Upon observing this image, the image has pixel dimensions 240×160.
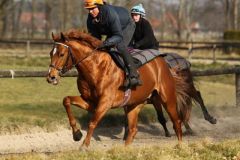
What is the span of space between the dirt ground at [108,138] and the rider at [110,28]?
116 cm

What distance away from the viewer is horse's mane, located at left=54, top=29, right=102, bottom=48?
7.66m

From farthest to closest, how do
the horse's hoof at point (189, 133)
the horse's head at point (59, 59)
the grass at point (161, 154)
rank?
the horse's hoof at point (189, 133) < the horse's head at point (59, 59) < the grass at point (161, 154)

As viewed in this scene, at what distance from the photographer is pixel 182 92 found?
32.3 ft

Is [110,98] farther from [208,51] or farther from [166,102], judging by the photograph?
[208,51]

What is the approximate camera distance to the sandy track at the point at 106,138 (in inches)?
359

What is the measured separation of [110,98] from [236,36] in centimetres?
3480

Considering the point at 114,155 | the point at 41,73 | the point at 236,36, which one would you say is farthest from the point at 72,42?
the point at 236,36

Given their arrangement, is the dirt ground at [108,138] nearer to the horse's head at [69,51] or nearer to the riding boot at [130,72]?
the riding boot at [130,72]

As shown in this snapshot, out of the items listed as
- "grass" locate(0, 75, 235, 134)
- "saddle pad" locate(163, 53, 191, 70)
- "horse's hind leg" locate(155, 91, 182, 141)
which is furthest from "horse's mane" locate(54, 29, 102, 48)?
"grass" locate(0, 75, 235, 134)

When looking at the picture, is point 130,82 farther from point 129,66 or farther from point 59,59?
point 59,59

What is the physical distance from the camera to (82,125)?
10453mm

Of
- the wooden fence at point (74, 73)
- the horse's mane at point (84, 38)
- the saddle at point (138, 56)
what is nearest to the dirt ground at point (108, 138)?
the wooden fence at point (74, 73)

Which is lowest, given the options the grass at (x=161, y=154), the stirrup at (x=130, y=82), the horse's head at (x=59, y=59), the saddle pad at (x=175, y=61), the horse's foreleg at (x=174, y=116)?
the horse's foreleg at (x=174, y=116)

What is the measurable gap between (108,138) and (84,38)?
2907 millimetres
